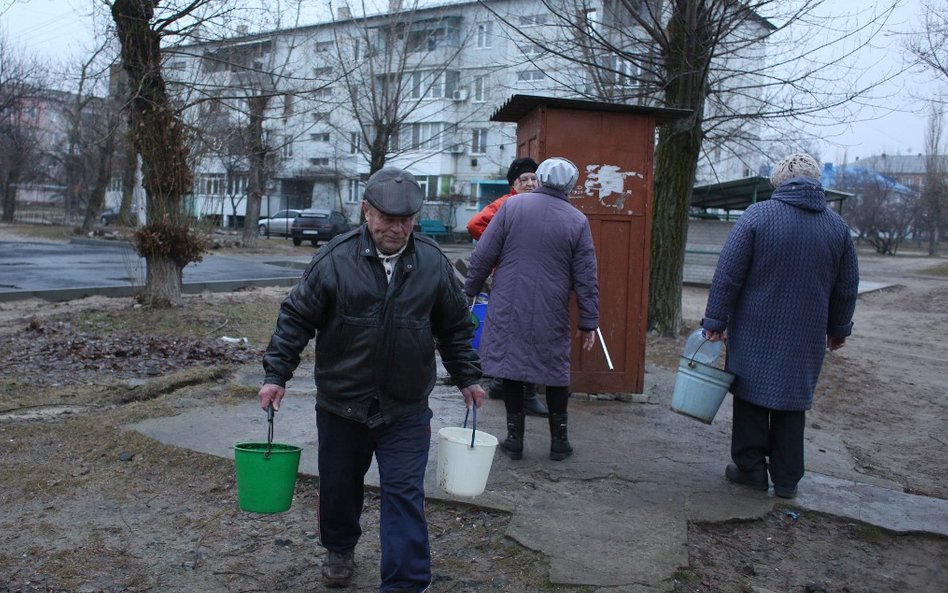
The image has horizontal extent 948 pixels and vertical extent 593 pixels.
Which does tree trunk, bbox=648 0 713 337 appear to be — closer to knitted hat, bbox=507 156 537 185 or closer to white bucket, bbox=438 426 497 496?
knitted hat, bbox=507 156 537 185

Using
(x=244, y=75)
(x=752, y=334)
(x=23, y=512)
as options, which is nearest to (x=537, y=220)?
(x=752, y=334)

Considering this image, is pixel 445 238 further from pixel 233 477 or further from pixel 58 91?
pixel 233 477

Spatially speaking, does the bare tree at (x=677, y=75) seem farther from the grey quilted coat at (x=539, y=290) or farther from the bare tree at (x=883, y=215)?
the bare tree at (x=883, y=215)

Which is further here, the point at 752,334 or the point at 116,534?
the point at 752,334

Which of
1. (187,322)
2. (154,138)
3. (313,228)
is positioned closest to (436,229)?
(313,228)

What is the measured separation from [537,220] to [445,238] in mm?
39691

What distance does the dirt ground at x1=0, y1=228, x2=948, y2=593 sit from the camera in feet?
12.0

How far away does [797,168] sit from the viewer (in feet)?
15.6

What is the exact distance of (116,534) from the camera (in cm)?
401

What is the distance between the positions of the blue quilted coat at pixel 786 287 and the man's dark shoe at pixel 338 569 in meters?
2.35

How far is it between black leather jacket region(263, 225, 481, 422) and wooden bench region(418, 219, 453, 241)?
38.8 m

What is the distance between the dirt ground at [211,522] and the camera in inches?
144

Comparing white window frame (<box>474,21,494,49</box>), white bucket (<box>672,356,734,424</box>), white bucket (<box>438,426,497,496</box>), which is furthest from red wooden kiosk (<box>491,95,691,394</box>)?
white window frame (<box>474,21,494,49</box>)

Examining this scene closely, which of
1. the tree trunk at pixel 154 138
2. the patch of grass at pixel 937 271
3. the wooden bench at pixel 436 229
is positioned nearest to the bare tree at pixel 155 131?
the tree trunk at pixel 154 138
